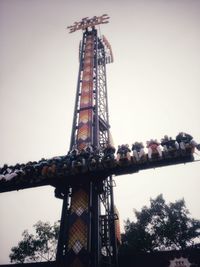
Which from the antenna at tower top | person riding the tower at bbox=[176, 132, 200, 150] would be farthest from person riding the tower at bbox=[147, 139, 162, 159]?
the antenna at tower top

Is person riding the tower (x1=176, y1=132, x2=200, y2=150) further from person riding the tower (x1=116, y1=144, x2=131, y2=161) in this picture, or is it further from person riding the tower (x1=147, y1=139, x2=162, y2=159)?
person riding the tower (x1=116, y1=144, x2=131, y2=161)

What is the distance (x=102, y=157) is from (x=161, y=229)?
21664mm

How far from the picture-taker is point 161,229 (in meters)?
28.6

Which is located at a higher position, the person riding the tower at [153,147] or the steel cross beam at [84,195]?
the person riding the tower at [153,147]

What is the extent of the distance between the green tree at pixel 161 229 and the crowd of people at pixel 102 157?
20.5 meters

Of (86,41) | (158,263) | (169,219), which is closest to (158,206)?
(169,219)

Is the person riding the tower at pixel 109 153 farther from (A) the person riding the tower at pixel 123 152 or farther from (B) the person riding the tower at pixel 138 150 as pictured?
(B) the person riding the tower at pixel 138 150

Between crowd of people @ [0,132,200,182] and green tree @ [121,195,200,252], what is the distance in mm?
20472

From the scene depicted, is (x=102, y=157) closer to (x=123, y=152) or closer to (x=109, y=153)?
(x=109, y=153)

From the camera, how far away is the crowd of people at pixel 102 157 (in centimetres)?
1062

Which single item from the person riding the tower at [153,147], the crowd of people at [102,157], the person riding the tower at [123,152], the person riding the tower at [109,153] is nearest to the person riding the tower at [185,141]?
the crowd of people at [102,157]

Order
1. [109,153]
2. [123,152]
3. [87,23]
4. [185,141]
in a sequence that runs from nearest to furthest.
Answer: [185,141], [123,152], [109,153], [87,23]

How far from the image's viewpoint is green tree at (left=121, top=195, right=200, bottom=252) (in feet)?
89.9

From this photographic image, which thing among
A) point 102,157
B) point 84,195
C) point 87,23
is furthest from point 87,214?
point 87,23
